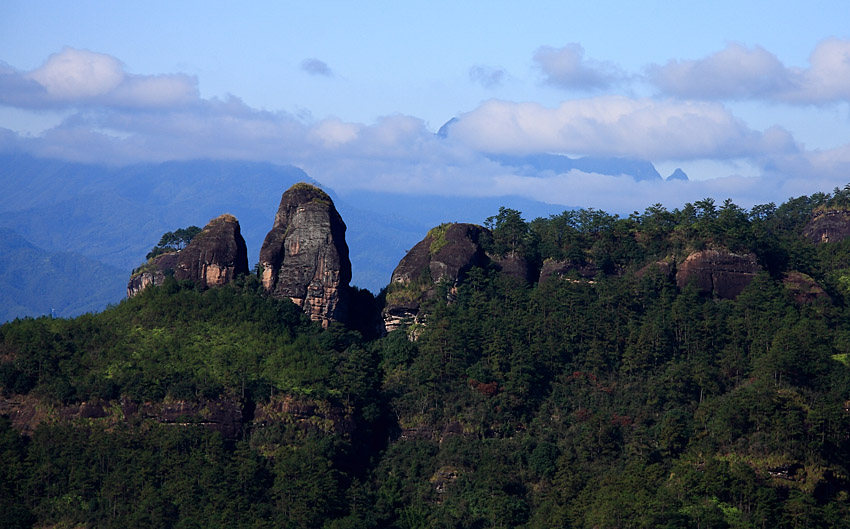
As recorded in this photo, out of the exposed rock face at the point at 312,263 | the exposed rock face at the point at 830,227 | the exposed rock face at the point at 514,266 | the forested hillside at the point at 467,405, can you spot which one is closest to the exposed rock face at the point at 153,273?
the forested hillside at the point at 467,405

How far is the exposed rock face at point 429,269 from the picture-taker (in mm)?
92062

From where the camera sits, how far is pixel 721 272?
295 ft

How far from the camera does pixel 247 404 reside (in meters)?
79.9

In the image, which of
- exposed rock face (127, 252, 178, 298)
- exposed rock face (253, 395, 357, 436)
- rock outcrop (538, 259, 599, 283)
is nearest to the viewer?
exposed rock face (253, 395, 357, 436)

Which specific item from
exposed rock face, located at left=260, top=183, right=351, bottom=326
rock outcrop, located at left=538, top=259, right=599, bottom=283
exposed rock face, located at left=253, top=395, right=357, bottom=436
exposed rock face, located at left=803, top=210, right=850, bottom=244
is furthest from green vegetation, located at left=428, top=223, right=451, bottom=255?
exposed rock face, located at left=803, top=210, right=850, bottom=244

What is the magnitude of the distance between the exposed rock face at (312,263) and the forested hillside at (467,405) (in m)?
1.81

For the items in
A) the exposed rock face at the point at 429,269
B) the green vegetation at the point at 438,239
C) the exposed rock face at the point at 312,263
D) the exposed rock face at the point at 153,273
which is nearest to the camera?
the exposed rock face at the point at 312,263

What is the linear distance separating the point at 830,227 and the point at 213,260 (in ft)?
203

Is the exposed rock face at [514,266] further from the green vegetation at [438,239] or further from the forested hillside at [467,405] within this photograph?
the green vegetation at [438,239]

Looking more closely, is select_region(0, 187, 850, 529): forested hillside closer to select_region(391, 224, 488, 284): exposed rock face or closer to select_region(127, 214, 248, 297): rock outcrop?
select_region(391, 224, 488, 284): exposed rock face

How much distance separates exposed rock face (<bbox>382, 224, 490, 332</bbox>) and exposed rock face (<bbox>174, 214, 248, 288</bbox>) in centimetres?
1295

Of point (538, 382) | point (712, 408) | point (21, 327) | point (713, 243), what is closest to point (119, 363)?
point (21, 327)

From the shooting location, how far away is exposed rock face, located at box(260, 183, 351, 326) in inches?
3541

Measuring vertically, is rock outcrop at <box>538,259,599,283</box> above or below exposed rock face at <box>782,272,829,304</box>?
above
